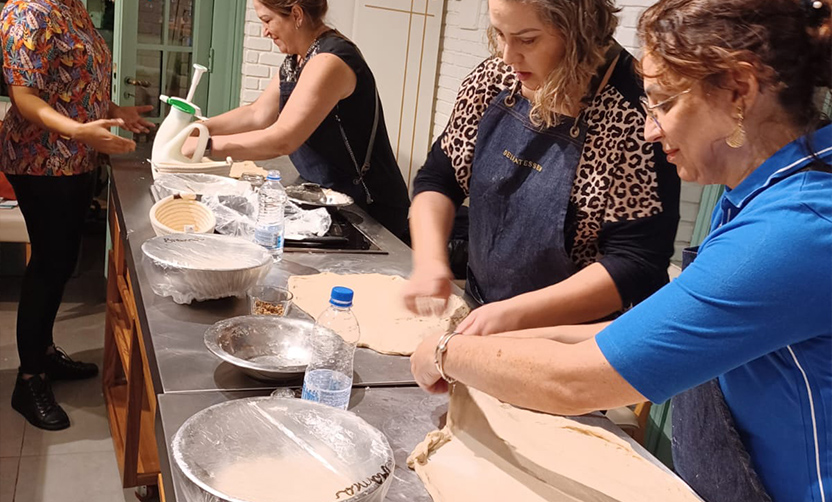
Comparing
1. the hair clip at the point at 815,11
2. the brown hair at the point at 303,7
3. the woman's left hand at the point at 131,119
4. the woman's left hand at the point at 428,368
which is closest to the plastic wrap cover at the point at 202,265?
the woman's left hand at the point at 428,368

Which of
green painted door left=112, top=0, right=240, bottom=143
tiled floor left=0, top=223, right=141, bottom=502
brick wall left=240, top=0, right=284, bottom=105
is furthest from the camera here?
brick wall left=240, top=0, right=284, bottom=105

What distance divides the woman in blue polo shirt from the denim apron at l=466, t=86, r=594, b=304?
1.95 feet

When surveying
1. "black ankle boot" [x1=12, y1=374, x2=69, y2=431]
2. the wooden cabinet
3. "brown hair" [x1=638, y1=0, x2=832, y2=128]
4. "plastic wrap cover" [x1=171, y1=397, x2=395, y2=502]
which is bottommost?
"black ankle boot" [x1=12, y1=374, x2=69, y2=431]

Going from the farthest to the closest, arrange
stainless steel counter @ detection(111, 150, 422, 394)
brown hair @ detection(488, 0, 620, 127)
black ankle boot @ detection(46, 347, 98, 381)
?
1. black ankle boot @ detection(46, 347, 98, 381)
2. brown hair @ detection(488, 0, 620, 127)
3. stainless steel counter @ detection(111, 150, 422, 394)

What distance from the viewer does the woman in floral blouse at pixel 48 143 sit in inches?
104

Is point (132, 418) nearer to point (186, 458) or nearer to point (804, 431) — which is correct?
point (186, 458)

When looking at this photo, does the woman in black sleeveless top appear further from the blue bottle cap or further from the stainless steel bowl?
the blue bottle cap

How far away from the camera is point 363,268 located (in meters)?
2.16

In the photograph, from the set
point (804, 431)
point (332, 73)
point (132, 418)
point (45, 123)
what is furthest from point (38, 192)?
point (804, 431)

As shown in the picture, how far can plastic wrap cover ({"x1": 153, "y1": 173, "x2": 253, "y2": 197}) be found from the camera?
257cm

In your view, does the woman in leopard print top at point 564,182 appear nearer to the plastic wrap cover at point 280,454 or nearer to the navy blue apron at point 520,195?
the navy blue apron at point 520,195

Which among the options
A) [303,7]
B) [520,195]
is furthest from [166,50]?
[520,195]

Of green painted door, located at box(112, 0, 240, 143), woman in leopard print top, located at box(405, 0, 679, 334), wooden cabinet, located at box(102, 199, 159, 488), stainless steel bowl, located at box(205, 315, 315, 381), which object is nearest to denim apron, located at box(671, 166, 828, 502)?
woman in leopard print top, located at box(405, 0, 679, 334)

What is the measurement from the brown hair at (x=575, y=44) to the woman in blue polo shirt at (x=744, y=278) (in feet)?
1.57
